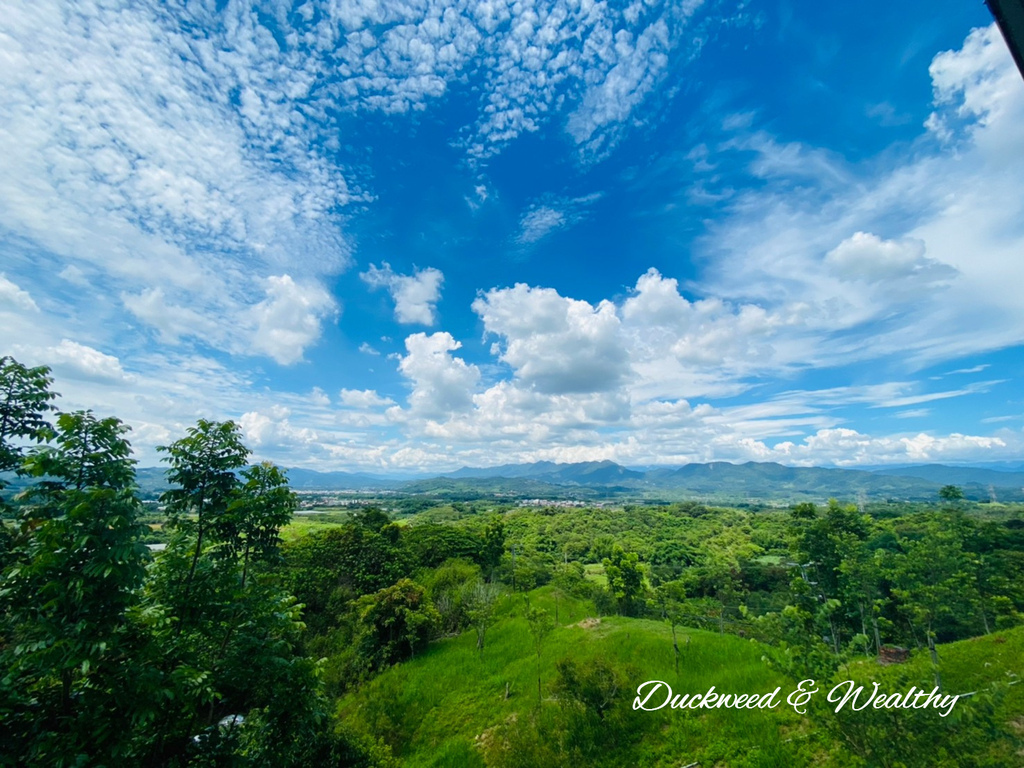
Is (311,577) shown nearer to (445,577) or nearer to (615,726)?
(445,577)

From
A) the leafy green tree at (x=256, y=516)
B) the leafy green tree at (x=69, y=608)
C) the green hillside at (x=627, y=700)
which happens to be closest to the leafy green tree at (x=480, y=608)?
the green hillside at (x=627, y=700)

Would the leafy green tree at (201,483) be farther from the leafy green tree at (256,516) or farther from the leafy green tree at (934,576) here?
the leafy green tree at (934,576)

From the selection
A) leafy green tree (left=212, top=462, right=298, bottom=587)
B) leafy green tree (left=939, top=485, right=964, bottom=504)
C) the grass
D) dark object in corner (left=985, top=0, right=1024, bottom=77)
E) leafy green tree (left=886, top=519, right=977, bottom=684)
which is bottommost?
the grass

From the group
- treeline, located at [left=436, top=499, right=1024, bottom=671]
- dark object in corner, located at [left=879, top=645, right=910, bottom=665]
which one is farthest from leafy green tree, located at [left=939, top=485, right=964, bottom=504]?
dark object in corner, located at [left=879, top=645, right=910, bottom=665]

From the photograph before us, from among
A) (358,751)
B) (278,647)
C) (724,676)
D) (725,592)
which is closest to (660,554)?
(725,592)

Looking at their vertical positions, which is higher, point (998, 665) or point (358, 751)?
point (358, 751)

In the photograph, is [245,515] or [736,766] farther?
[736,766]

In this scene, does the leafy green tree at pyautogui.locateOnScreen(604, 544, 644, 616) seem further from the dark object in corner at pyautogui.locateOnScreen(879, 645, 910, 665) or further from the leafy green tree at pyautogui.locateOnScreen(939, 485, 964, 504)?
the leafy green tree at pyautogui.locateOnScreen(939, 485, 964, 504)
